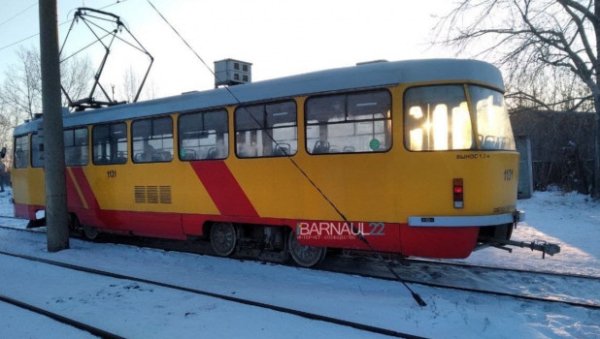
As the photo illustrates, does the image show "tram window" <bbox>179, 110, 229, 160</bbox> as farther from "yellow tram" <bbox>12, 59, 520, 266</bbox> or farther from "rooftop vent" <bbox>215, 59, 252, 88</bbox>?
"rooftop vent" <bbox>215, 59, 252, 88</bbox>

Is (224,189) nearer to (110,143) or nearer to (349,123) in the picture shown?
(349,123)

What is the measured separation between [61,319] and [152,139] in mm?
4791

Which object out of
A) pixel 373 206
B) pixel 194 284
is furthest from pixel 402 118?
pixel 194 284

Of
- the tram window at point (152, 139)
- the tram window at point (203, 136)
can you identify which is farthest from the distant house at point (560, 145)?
the tram window at point (152, 139)

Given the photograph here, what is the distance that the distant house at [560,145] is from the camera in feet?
74.2

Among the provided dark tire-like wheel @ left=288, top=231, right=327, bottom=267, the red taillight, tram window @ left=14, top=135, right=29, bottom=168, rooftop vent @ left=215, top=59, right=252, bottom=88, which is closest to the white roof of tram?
rooftop vent @ left=215, top=59, right=252, bottom=88

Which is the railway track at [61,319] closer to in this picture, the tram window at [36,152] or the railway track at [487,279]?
the railway track at [487,279]

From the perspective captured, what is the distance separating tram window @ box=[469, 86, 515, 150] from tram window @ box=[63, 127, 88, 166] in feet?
28.1

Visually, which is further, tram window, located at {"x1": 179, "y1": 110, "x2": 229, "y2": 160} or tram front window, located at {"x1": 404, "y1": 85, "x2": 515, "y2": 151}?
tram window, located at {"x1": 179, "y1": 110, "x2": 229, "y2": 160}

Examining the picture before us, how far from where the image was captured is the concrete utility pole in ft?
33.0

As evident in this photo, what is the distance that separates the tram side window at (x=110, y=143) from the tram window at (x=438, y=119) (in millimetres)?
6238

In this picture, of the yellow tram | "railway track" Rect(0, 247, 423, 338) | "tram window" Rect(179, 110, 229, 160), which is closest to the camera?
"railway track" Rect(0, 247, 423, 338)

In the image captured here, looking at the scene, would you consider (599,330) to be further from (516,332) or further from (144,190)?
(144,190)

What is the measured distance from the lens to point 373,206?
7004 mm
